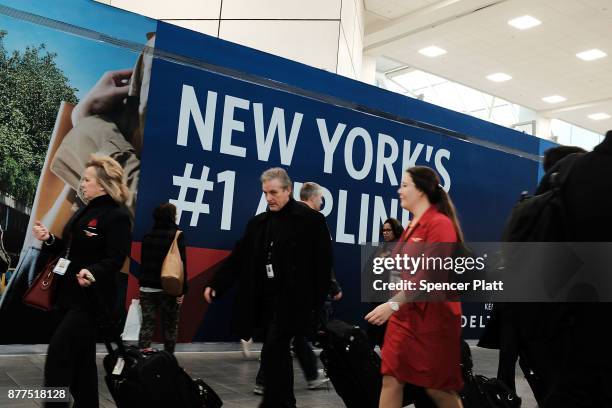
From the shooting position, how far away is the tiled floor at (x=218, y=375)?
4008mm

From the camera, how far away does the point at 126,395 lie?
9.23 ft

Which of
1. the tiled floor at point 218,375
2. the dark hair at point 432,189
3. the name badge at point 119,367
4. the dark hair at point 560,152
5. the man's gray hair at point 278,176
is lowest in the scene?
the tiled floor at point 218,375

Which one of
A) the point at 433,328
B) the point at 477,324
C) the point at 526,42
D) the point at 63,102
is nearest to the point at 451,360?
the point at 433,328

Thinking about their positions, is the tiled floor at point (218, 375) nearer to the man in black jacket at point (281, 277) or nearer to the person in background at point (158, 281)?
the person in background at point (158, 281)

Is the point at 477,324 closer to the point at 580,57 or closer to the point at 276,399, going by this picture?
the point at 276,399

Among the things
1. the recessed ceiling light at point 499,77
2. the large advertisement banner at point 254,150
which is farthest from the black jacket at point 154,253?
the recessed ceiling light at point 499,77

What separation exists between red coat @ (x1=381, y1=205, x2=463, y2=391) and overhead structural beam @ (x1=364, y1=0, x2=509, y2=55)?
1082 centimetres

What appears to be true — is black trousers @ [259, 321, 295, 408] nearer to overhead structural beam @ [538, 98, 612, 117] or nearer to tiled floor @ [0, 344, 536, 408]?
tiled floor @ [0, 344, 536, 408]

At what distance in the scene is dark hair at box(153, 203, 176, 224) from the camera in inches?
187

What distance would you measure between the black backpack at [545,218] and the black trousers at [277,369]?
165 centimetres

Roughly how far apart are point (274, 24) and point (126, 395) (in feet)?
20.5

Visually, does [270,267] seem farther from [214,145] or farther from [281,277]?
[214,145]

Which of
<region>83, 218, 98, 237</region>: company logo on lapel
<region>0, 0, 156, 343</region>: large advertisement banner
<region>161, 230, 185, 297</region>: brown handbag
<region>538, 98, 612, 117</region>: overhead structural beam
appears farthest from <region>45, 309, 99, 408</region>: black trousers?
<region>538, 98, 612, 117</region>: overhead structural beam

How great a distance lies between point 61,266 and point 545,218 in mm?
2218
